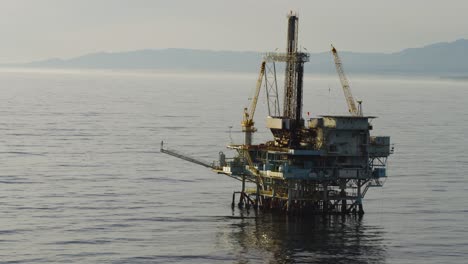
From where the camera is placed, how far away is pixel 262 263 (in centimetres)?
9500

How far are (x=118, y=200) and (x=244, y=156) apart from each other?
47.5ft

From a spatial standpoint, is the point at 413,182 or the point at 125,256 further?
the point at 413,182

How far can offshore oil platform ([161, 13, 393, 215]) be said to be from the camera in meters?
114

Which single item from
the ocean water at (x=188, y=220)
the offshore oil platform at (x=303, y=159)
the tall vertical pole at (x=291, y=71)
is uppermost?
the tall vertical pole at (x=291, y=71)

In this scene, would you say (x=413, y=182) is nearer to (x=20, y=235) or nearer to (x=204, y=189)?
(x=204, y=189)

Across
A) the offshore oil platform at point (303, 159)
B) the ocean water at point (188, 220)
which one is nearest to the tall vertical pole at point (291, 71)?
the offshore oil platform at point (303, 159)

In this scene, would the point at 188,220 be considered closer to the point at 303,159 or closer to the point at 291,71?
the point at 303,159

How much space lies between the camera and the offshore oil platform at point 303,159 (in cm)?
11450

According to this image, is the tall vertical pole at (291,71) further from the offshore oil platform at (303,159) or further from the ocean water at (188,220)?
the ocean water at (188,220)

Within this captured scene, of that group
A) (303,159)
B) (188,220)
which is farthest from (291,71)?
(188,220)

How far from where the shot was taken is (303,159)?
11531 cm

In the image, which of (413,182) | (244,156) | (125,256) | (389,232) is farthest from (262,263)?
(413,182)

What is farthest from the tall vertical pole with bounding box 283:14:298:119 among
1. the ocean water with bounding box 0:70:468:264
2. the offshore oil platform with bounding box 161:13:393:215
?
the ocean water with bounding box 0:70:468:264

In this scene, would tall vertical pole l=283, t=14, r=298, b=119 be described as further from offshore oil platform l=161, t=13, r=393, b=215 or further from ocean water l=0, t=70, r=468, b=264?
ocean water l=0, t=70, r=468, b=264
